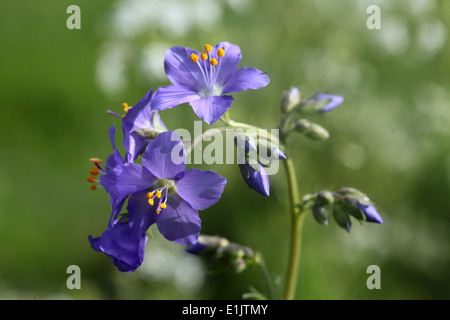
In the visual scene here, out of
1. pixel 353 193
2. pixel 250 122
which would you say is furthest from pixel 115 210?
pixel 250 122

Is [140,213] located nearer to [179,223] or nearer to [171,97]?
[179,223]

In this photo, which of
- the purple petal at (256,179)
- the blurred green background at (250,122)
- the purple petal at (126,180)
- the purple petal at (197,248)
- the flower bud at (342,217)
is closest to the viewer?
the purple petal at (126,180)

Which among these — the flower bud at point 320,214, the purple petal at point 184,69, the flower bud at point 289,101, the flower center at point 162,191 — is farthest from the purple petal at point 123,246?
the flower bud at point 289,101

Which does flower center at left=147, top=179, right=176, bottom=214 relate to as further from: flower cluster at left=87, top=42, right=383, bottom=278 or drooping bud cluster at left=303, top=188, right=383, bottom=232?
drooping bud cluster at left=303, top=188, right=383, bottom=232

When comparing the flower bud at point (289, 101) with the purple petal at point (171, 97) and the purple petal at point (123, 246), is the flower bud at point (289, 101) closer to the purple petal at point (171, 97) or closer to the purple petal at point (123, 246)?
the purple petal at point (171, 97)

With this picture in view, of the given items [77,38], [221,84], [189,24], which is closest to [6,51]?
[77,38]
